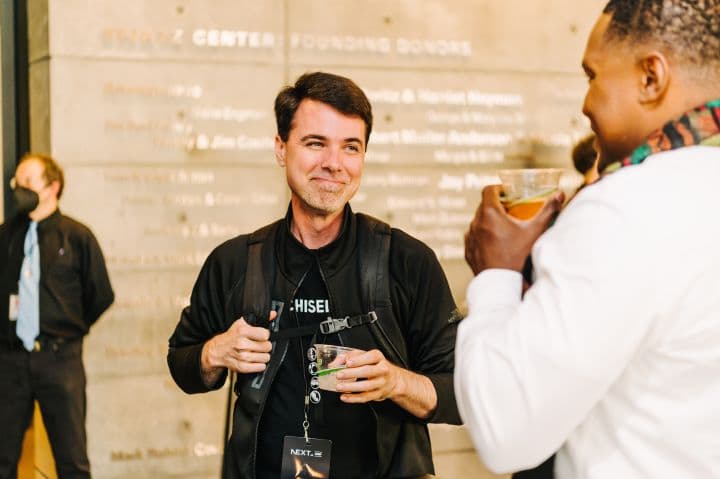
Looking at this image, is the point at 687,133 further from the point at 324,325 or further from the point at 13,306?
the point at 13,306

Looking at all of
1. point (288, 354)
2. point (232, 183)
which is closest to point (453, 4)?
point (232, 183)

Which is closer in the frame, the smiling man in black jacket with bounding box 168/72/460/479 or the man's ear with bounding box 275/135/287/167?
the smiling man in black jacket with bounding box 168/72/460/479

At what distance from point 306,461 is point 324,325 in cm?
33

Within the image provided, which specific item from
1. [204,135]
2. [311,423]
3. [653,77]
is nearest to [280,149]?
[311,423]

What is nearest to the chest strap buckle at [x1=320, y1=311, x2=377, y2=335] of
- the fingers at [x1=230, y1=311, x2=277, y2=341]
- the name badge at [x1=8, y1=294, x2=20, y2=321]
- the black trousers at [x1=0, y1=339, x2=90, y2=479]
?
the fingers at [x1=230, y1=311, x2=277, y2=341]

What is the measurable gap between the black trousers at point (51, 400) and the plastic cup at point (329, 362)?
308 centimetres

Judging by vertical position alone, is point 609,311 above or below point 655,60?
below

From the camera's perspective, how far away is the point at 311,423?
2.24m

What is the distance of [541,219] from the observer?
4.54 ft

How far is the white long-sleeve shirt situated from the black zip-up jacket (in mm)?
1030

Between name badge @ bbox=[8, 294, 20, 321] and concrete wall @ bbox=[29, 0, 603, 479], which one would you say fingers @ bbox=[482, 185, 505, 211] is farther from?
name badge @ bbox=[8, 294, 20, 321]

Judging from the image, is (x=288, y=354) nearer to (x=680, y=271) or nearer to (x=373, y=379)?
(x=373, y=379)

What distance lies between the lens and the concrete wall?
16.0ft

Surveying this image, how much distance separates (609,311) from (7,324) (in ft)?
14.0
